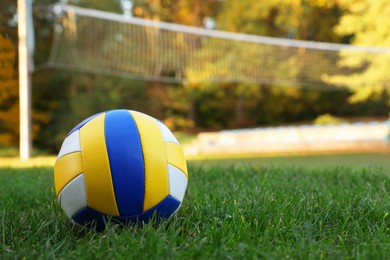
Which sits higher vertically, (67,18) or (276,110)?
(67,18)

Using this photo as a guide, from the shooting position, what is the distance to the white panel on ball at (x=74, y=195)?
208 cm

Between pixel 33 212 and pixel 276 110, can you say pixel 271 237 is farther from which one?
pixel 276 110

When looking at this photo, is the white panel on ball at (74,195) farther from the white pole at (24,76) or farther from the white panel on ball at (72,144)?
the white pole at (24,76)

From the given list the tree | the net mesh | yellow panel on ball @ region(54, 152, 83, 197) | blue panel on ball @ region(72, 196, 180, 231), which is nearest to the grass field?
Result: blue panel on ball @ region(72, 196, 180, 231)

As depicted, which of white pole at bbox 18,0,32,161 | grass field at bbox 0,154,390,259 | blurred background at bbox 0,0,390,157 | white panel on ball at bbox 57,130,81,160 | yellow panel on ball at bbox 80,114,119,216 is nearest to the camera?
grass field at bbox 0,154,390,259

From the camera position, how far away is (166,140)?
2264 mm

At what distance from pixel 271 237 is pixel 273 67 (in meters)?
11.9

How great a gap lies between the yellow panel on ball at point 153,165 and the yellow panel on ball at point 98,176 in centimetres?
17

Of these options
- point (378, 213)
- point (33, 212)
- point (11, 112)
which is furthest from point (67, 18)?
point (378, 213)

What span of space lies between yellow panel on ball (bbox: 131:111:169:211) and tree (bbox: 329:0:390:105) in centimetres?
1301

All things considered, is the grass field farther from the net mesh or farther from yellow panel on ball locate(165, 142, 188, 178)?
Answer: the net mesh

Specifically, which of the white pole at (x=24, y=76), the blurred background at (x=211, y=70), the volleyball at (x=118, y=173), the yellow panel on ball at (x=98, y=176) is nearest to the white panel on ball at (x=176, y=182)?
the volleyball at (x=118, y=173)

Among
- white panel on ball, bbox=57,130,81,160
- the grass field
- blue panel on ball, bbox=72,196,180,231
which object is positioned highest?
white panel on ball, bbox=57,130,81,160

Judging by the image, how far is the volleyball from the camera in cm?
204
